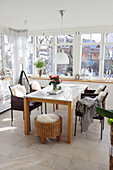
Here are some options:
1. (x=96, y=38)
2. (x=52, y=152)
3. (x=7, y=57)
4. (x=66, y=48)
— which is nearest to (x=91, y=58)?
(x=96, y=38)

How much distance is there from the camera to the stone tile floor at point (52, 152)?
91.0 inches

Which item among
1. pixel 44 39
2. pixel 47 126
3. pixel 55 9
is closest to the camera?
pixel 47 126

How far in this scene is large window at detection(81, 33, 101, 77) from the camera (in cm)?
536

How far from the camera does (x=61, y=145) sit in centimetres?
285

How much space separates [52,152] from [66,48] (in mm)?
3935

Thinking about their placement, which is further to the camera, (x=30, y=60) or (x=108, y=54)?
(x=30, y=60)

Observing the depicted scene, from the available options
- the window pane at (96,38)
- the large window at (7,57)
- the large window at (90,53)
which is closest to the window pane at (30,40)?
the large window at (7,57)

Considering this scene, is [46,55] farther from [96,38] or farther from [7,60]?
[96,38]

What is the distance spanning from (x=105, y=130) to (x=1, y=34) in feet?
14.1

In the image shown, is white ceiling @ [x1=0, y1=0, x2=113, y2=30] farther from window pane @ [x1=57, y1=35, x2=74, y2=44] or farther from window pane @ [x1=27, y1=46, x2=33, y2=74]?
window pane @ [x1=27, y1=46, x2=33, y2=74]

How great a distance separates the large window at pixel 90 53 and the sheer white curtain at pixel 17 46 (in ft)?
6.64

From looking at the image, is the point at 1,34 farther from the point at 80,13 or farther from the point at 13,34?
the point at 80,13

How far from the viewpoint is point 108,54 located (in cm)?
529

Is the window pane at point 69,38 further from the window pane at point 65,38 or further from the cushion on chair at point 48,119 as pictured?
the cushion on chair at point 48,119
